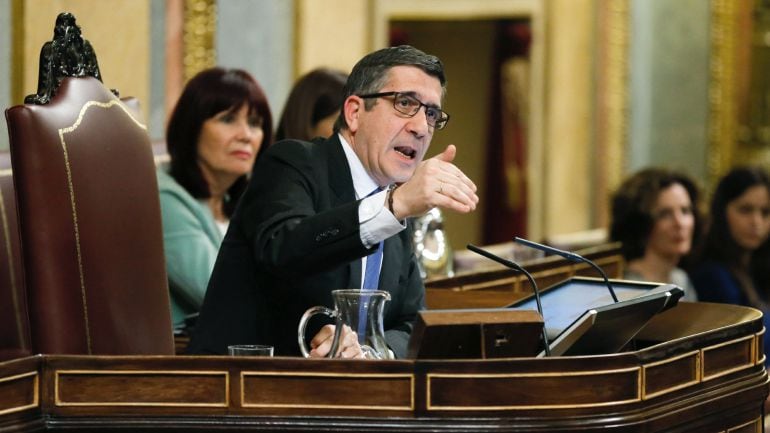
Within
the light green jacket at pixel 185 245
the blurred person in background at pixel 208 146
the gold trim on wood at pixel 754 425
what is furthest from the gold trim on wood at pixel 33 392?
the blurred person in background at pixel 208 146

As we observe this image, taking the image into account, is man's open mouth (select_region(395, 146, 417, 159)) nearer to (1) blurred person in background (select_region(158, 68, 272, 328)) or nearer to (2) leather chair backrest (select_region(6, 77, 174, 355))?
(2) leather chair backrest (select_region(6, 77, 174, 355))

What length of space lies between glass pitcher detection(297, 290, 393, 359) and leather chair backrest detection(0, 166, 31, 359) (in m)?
1.30

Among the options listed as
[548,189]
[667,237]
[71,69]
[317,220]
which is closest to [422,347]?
[317,220]

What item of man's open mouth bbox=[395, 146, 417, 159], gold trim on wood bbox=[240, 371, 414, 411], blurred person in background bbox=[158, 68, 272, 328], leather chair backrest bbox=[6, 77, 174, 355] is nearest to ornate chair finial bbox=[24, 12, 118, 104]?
leather chair backrest bbox=[6, 77, 174, 355]

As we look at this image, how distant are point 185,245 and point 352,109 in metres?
1.31

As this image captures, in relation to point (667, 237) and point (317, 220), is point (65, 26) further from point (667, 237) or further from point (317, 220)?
point (667, 237)

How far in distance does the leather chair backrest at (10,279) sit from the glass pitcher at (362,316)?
1296 millimetres

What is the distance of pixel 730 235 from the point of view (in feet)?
19.3

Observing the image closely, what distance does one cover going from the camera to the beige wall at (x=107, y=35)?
15.8 ft

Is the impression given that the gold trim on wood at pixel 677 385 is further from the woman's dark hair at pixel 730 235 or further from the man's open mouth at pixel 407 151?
the woman's dark hair at pixel 730 235

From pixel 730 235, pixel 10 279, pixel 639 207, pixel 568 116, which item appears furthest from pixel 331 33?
pixel 10 279

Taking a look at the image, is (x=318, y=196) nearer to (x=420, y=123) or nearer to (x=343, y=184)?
(x=343, y=184)

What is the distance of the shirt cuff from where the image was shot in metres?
2.69

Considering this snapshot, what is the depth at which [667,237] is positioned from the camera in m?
5.51
